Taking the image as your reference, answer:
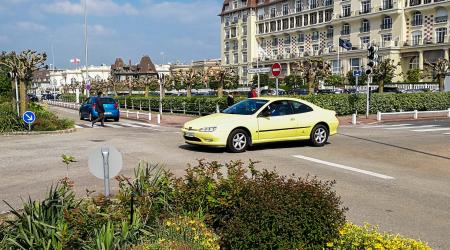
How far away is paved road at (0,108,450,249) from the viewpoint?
21.6ft

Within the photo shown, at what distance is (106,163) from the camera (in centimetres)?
490

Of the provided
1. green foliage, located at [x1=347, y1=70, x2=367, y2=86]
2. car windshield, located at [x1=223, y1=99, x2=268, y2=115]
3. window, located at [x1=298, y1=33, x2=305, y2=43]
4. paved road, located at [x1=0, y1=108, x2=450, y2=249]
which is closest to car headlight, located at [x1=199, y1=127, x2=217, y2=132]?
paved road, located at [x1=0, y1=108, x2=450, y2=249]

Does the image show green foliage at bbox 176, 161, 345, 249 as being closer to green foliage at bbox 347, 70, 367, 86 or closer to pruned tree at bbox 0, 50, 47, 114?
pruned tree at bbox 0, 50, 47, 114

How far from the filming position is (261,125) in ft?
41.1

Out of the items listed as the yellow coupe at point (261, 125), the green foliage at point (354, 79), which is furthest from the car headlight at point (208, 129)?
the green foliage at point (354, 79)

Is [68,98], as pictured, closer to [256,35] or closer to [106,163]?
[256,35]

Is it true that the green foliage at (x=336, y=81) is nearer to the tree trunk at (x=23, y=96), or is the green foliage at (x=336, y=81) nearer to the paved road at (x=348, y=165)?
the paved road at (x=348, y=165)

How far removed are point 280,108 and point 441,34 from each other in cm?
5943

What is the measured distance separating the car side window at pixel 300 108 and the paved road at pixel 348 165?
3.52 feet

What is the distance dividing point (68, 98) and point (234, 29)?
43718 mm

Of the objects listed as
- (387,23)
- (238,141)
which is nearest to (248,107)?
(238,141)

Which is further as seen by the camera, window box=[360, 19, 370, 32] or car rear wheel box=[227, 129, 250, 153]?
window box=[360, 19, 370, 32]

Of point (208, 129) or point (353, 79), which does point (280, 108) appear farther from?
point (353, 79)

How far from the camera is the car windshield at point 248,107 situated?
1268 cm
